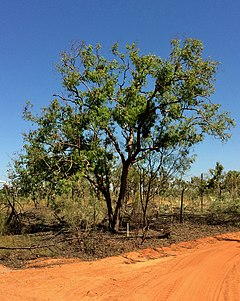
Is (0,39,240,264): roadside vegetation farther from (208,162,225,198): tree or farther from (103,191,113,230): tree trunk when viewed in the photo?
(208,162,225,198): tree

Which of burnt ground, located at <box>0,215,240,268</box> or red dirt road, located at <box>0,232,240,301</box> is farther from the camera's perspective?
burnt ground, located at <box>0,215,240,268</box>

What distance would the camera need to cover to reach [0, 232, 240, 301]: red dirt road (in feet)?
21.7

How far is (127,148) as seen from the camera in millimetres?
13688

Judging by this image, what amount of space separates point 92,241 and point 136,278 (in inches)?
130

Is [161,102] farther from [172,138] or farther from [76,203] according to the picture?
[76,203]

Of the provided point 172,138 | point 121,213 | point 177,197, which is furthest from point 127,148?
point 177,197

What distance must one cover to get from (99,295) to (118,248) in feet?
12.5

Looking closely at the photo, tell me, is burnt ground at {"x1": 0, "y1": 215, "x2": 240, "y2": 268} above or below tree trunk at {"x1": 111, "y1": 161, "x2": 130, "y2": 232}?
below

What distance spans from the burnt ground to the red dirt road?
2.05 ft

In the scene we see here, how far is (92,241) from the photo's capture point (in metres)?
10.8

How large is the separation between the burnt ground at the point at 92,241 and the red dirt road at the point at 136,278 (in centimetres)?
63

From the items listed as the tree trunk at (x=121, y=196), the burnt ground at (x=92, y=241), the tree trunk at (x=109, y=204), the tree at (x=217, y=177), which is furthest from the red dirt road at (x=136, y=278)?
the tree at (x=217, y=177)

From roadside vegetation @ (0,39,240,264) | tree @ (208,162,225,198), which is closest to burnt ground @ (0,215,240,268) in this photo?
roadside vegetation @ (0,39,240,264)

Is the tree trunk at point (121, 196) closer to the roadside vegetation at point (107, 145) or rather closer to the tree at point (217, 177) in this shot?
the roadside vegetation at point (107, 145)
